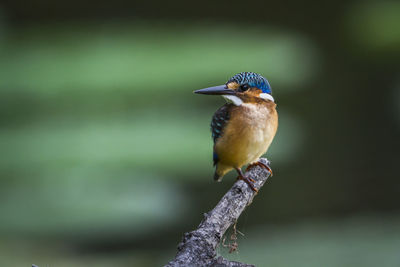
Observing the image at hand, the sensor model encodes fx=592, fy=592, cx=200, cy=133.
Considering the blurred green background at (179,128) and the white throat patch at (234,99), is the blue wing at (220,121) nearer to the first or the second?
the white throat patch at (234,99)

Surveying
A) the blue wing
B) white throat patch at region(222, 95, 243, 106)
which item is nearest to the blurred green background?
the blue wing

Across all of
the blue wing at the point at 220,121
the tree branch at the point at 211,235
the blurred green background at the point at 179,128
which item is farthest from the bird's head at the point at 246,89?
the blurred green background at the point at 179,128

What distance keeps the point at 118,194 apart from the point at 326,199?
198 centimetres

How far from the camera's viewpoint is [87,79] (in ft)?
13.6

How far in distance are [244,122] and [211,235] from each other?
469 millimetres

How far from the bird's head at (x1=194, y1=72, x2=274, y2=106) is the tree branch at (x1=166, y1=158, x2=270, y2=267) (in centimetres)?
23

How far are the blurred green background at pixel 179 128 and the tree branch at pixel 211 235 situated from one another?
2.10 metres

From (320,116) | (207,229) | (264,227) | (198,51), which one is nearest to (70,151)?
(198,51)

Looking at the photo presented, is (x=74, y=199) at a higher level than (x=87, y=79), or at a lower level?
lower

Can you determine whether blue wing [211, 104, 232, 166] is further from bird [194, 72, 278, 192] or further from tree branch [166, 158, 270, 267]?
tree branch [166, 158, 270, 267]

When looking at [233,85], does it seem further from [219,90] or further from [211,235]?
[211,235]

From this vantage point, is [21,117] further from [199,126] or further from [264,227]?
[264,227]

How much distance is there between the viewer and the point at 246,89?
1574 mm

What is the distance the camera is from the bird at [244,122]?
156 cm
